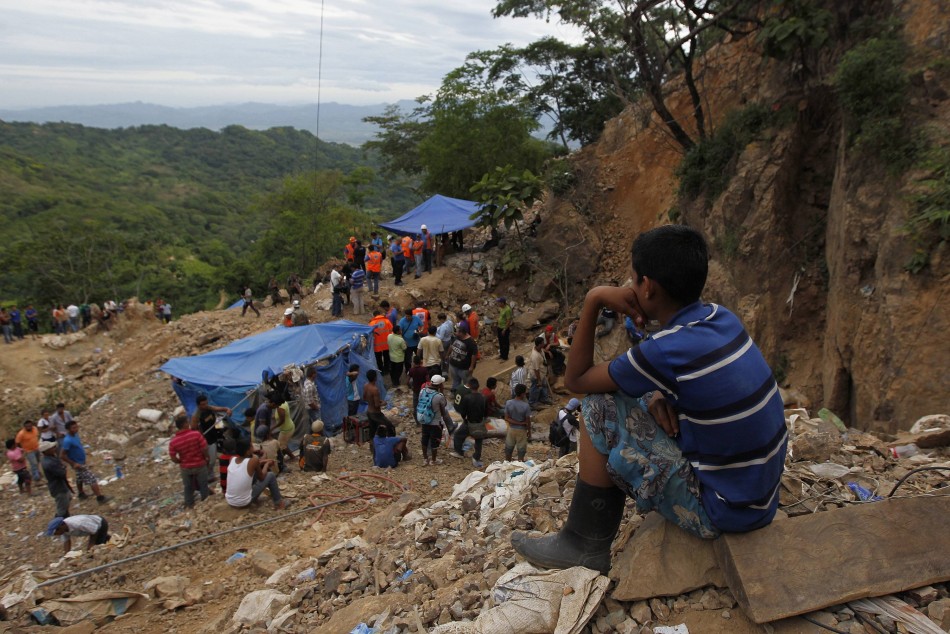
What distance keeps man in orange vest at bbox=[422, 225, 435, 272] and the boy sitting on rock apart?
464 inches

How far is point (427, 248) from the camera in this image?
559 inches

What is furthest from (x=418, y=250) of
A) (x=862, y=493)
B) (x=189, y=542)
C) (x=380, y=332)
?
(x=862, y=493)

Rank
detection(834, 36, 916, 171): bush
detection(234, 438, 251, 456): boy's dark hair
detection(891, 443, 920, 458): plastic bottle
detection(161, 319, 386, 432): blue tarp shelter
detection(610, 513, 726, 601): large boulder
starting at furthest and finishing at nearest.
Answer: detection(161, 319, 386, 432): blue tarp shelter → detection(834, 36, 916, 171): bush → detection(234, 438, 251, 456): boy's dark hair → detection(891, 443, 920, 458): plastic bottle → detection(610, 513, 726, 601): large boulder

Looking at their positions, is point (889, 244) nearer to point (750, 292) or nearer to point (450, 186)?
point (750, 292)

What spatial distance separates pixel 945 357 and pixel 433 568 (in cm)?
605

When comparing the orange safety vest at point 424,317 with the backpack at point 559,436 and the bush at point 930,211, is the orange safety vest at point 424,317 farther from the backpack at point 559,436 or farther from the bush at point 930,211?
the bush at point 930,211

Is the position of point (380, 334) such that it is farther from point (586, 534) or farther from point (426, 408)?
point (586, 534)

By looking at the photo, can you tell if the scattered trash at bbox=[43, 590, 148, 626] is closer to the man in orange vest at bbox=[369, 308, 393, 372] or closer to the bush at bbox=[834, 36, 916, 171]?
the man in orange vest at bbox=[369, 308, 393, 372]

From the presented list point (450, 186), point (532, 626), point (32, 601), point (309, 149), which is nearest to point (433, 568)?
point (532, 626)

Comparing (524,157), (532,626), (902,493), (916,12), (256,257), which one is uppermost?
(916,12)

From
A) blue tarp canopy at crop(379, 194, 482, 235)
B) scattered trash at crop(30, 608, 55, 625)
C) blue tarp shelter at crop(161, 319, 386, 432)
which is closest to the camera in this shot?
scattered trash at crop(30, 608, 55, 625)

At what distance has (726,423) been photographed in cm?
Result: 205

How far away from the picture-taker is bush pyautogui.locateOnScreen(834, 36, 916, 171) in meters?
7.06

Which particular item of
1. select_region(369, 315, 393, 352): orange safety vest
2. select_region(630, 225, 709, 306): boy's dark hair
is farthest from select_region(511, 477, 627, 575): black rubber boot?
select_region(369, 315, 393, 352): orange safety vest
